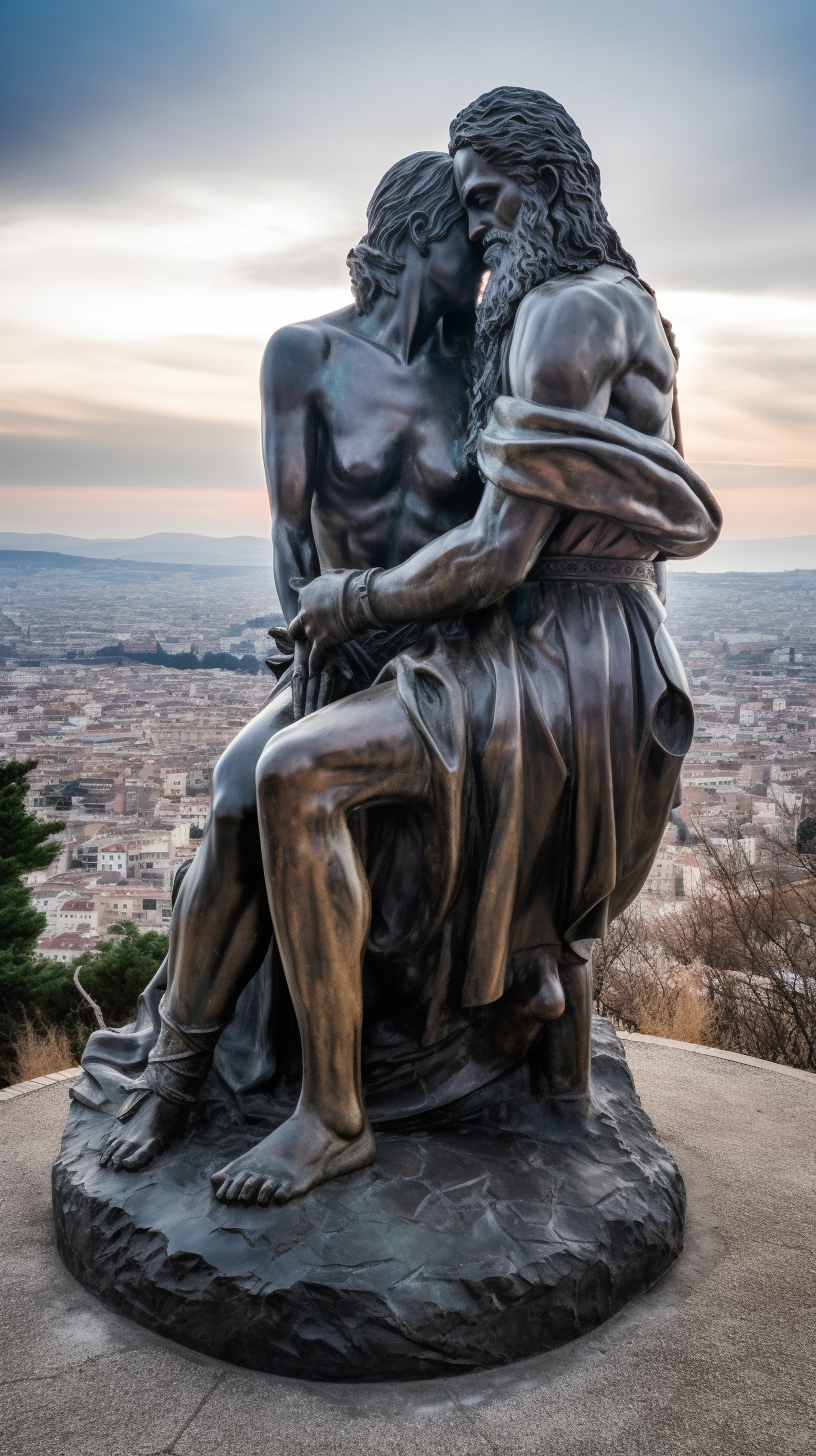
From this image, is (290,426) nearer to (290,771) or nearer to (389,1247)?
(290,771)

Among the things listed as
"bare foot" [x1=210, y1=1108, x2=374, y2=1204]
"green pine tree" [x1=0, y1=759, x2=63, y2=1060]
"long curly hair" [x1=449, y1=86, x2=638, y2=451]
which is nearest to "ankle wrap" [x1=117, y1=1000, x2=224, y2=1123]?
"bare foot" [x1=210, y1=1108, x2=374, y2=1204]

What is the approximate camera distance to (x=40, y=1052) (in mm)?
6730

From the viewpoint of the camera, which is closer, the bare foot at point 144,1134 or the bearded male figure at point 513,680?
the bearded male figure at point 513,680

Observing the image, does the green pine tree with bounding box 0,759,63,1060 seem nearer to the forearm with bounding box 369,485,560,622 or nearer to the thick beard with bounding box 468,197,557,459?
the forearm with bounding box 369,485,560,622

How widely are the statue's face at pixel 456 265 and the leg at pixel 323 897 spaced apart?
50.2 inches

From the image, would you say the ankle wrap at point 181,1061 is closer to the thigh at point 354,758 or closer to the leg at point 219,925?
the leg at point 219,925

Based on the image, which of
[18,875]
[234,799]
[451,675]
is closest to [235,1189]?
[234,799]

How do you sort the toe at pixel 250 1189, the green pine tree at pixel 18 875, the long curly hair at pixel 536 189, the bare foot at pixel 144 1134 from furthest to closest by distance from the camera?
the green pine tree at pixel 18 875, the bare foot at pixel 144 1134, the long curly hair at pixel 536 189, the toe at pixel 250 1189

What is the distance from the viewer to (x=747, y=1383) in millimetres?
2885

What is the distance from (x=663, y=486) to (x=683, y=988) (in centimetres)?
505

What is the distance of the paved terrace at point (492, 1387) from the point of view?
265cm

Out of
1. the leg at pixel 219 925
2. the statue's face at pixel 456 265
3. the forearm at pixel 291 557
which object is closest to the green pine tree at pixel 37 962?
the leg at pixel 219 925

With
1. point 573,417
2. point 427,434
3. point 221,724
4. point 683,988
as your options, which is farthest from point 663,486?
point 221,724

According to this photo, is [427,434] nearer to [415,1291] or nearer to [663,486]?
[663,486]
